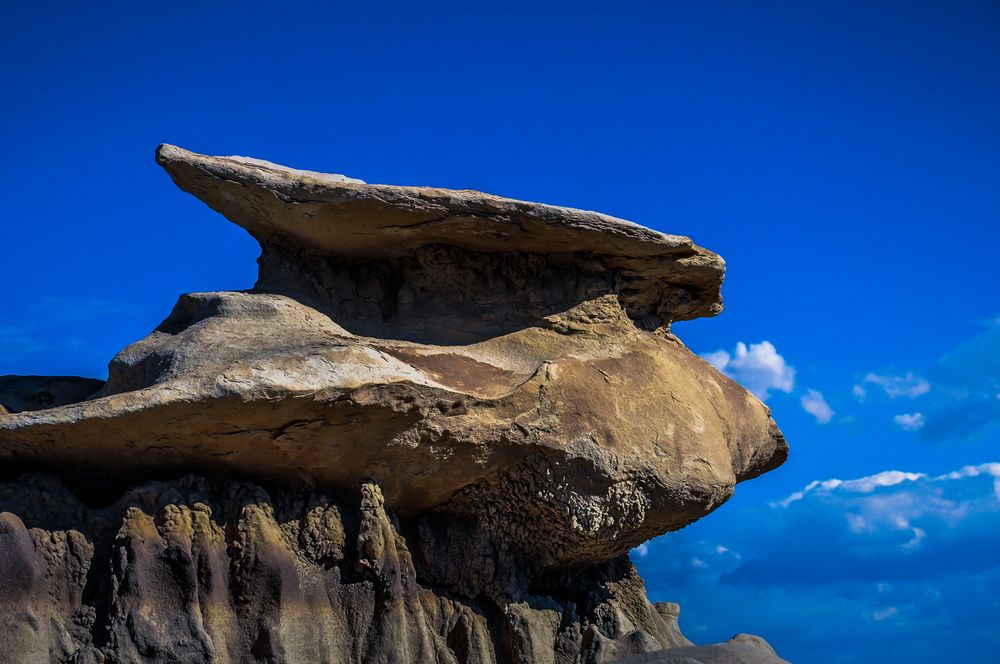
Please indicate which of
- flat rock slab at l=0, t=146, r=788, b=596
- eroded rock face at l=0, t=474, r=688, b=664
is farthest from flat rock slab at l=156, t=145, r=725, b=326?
eroded rock face at l=0, t=474, r=688, b=664

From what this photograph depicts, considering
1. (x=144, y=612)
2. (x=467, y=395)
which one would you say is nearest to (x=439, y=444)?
(x=467, y=395)

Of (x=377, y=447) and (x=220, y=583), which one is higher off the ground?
(x=377, y=447)

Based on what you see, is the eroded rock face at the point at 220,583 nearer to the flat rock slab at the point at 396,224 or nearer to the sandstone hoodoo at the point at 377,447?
the sandstone hoodoo at the point at 377,447

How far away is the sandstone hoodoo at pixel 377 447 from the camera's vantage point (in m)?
8.27

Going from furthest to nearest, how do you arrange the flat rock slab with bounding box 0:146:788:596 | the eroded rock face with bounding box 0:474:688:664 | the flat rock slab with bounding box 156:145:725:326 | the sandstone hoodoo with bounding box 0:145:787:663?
1. the flat rock slab with bounding box 156:145:725:326
2. the flat rock slab with bounding box 0:146:788:596
3. the sandstone hoodoo with bounding box 0:145:787:663
4. the eroded rock face with bounding box 0:474:688:664

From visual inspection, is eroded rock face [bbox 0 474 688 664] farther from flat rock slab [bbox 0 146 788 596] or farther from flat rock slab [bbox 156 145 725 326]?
flat rock slab [bbox 156 145 725 326]

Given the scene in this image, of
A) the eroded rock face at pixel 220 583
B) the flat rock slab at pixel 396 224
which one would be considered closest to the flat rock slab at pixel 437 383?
the flat rock slab at pixel 396 224

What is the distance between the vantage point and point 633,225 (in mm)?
10406

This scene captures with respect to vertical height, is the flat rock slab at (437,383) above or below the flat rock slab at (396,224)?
below

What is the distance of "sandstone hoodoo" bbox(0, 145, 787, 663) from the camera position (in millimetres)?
8266

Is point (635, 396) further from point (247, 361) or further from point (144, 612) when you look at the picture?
point (144, 612)

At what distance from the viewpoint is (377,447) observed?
9055 millimetres

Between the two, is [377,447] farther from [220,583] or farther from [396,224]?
[396,224]

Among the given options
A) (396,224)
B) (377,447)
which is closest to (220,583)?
(377,447)
